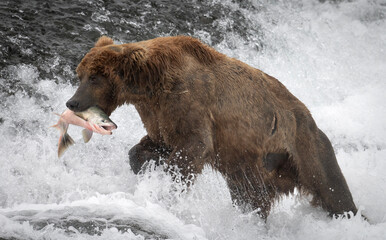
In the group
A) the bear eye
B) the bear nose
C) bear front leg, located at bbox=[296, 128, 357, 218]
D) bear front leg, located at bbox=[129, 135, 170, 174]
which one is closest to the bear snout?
the bear nose

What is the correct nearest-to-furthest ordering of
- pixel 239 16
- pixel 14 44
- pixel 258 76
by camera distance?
pixel 258 76 → pixel 14 44 → pixel 239 16

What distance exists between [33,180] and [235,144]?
2.18 m

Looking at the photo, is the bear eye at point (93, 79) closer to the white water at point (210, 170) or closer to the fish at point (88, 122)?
the fish at point (88, 122)

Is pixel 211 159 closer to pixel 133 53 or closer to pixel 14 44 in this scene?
pixel 133 53

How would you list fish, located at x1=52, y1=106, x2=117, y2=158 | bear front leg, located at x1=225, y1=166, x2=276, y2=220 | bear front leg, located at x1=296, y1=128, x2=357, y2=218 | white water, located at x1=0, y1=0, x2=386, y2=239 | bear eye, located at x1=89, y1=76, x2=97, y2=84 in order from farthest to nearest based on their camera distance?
bear front leg, located at x1=296, y1=128, x2=357, y2=218 < bear front leg, located at x1=225, y1=166, x2=276, y2=220 < white water, located at x1=0, y1=0, x2=386, y2=239 < bear eye, located at x1=89, y1=76, x2=97, y2=84 < fish, located at x1=52, y1=106, x2=117, y2=158

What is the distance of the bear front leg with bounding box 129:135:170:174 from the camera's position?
14.4 ft

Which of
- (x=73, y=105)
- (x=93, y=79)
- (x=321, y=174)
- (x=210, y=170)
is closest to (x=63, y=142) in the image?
(x=73, y=105)

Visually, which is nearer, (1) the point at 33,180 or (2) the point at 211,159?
(2) the point at 211,159

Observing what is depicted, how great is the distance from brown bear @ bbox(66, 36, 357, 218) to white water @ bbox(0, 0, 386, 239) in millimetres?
275

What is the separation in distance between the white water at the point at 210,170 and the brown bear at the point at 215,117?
0.90ft

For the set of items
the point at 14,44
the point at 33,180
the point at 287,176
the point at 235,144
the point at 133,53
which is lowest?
the point at 33,180

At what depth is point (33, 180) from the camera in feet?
16.8

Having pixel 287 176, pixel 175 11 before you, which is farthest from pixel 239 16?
pixel 287 176

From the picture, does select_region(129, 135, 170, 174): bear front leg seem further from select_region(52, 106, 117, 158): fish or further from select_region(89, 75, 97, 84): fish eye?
select_region(89, 75, 97, 84): fish eye
